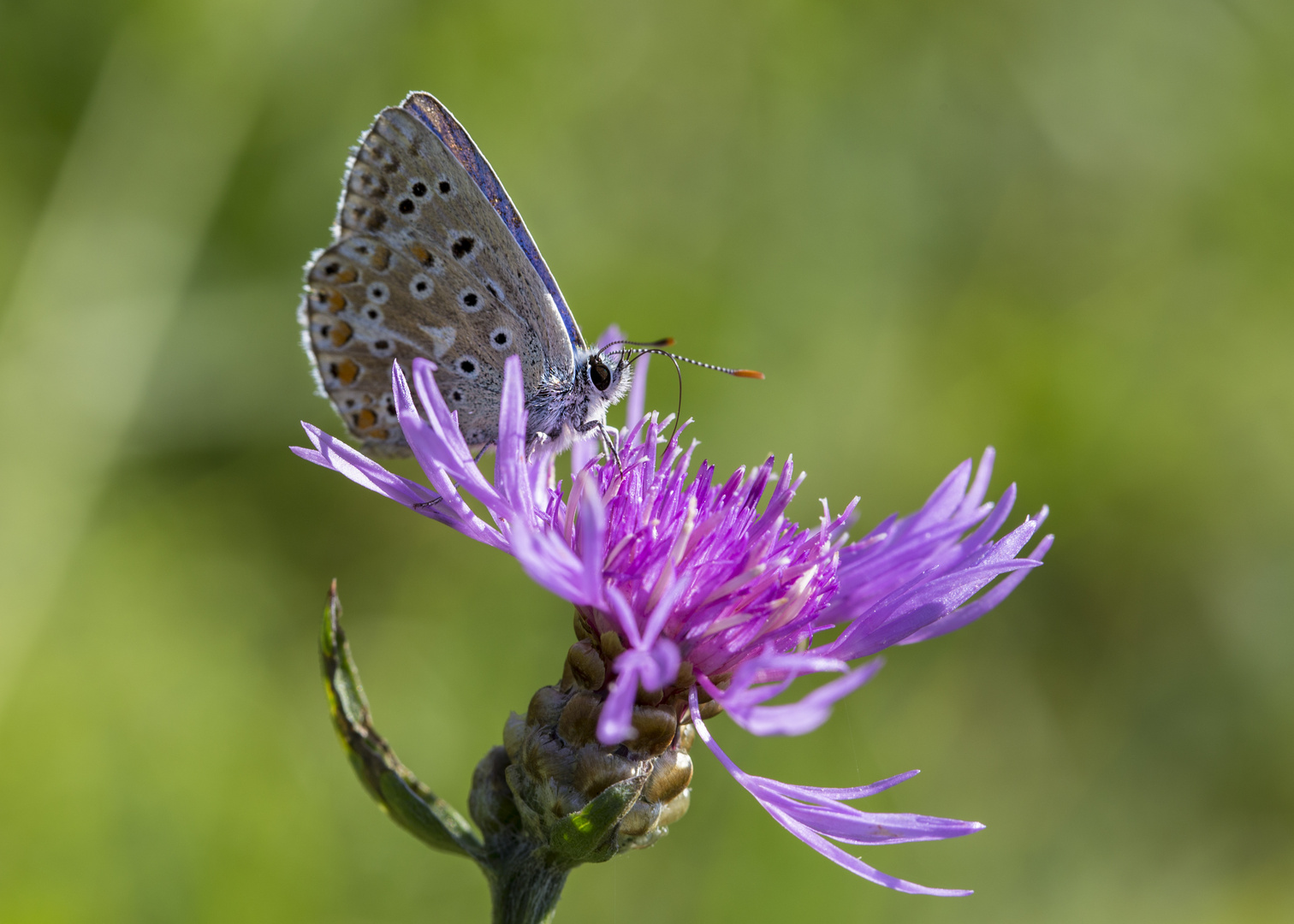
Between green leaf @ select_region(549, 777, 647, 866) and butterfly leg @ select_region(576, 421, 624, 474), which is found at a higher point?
butterfly leg @ select_region(576, 421, 624, 474)

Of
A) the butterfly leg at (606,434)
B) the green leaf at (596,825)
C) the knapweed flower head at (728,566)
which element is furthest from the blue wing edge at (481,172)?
the green leaf at (596,825)

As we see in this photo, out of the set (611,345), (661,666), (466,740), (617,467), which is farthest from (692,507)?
(466,740)

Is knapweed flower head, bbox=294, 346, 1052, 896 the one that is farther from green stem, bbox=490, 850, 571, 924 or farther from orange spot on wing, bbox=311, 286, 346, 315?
orange spot on wing, bbox=311, 286, 346, 315

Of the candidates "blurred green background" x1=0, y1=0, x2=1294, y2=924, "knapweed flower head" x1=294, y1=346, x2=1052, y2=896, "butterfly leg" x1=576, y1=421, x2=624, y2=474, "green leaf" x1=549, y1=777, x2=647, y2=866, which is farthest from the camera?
"blurred green background" x1=0, y1=0, x2=1294, y2=924

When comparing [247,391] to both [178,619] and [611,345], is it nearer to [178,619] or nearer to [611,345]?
[178,619]

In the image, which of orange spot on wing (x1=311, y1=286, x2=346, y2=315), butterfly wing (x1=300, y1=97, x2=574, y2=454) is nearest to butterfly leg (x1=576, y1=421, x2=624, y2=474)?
butterfly wing (x1=300, y1=97, x2=574, y2=454)

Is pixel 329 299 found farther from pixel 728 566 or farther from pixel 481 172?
pixel 728 566

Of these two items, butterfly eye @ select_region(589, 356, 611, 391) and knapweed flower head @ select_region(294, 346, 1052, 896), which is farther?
butterfly eye @ select_region(589, 356, 611, 391)
